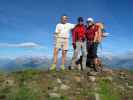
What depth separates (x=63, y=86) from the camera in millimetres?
16719

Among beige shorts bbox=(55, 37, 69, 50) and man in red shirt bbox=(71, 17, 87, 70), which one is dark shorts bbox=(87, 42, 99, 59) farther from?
beige shorts bbox=(55, 37, 69, 50)

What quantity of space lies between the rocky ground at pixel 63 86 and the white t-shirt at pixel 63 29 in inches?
83.5

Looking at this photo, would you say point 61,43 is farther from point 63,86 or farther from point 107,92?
point 107,92

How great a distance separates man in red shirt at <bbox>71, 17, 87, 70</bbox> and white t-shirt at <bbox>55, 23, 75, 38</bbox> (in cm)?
32

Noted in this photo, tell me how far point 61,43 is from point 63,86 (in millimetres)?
3275

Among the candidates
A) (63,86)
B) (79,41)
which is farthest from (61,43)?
(63,86)

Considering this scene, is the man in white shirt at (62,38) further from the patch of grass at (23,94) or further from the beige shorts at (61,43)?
the patch of grass at (23,94)

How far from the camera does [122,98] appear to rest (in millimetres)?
16031

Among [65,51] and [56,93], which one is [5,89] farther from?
[65,51]

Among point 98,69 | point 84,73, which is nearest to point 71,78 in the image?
point 84,73

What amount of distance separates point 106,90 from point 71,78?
6.60ft

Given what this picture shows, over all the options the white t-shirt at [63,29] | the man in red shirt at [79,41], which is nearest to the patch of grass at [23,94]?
the white t-shirt at [63,29]

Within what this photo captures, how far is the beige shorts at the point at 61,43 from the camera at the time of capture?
19.2 m

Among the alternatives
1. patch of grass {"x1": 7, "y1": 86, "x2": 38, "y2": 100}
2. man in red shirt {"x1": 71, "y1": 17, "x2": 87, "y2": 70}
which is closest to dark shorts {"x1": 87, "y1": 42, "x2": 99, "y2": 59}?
man in red shirt {"x1": 71, "y1": 17, "x2": 87, "y2": 70}
